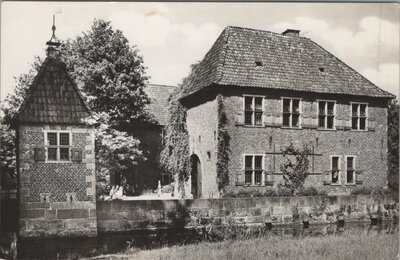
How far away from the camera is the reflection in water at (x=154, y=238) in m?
8.09

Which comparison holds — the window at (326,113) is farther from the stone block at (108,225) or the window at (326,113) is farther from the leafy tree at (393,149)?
the stone block at (108,225)

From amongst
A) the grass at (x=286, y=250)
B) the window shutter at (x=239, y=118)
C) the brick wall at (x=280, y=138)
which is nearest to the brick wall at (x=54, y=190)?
the grass at (x=286, y=250)

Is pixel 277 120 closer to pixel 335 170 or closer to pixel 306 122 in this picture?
pixel 306 122

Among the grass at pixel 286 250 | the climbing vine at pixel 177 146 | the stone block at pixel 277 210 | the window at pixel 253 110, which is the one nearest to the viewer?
the grass at pixel 286 250

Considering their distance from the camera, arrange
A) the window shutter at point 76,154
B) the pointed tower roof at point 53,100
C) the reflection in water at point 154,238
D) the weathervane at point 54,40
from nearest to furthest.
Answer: the weathervane at point 54,40
the reflection in water at point 154,238
the pointed tower roof at point 53,100
the window shutter at point 76,154

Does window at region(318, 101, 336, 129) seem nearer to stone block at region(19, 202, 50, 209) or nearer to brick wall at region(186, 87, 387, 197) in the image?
brick wall at region(186, 87, 387, 197)

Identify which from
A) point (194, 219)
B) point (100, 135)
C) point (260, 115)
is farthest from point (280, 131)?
point (100, 135)

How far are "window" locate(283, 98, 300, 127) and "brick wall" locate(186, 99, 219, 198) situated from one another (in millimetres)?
2159

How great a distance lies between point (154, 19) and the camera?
7.21 metres

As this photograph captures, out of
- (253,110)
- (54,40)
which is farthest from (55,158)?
(253,110)

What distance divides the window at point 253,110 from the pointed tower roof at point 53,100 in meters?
5.59

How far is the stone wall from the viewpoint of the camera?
32.1ft

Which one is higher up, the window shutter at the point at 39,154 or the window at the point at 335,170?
the window shutter at the point at 39,154

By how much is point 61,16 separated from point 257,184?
24.9ft
